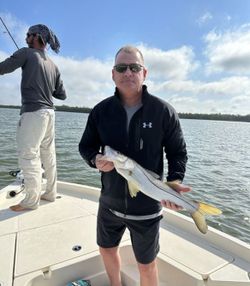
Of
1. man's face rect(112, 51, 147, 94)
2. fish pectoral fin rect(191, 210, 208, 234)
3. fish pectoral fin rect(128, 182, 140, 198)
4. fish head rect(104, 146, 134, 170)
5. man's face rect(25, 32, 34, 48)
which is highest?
man's face rect(25, 32, 34, 48)

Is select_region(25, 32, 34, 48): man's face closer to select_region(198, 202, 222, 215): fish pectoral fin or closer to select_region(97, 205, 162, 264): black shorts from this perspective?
select_region(97, 205, 162, 264): black shorts

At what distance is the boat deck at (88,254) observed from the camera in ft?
9.78

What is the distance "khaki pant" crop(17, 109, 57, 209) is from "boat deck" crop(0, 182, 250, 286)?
0.33 m

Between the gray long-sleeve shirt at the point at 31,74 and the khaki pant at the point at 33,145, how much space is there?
0.13 meters

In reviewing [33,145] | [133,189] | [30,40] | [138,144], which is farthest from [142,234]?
[30,40]

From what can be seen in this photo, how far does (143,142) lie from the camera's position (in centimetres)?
247

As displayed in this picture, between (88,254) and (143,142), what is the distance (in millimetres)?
1514

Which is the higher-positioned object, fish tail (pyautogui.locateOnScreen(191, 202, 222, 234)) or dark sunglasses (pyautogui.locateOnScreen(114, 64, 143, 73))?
dark sunglasses (pyautogui.locateOnScreen(114, 64, 143, 73))

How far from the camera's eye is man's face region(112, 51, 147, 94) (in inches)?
97.8

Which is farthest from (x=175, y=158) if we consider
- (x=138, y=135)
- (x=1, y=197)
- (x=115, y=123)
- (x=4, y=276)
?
(x=1, y=197)

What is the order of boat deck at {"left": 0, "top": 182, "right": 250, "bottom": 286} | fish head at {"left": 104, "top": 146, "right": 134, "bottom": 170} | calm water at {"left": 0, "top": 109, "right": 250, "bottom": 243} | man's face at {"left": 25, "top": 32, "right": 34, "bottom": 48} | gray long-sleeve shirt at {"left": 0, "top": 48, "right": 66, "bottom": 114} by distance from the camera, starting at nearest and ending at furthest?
fish head at {"left": 104, "top": 146, "right": 134, "bottom": 170}
boat deck at {"left": 0, "top": 182, "right": 250, "bottom": 286}
gray long-sleeve shirt at {"left": 0, "top": 48, "right": 66, "bottom": 114}
man's face at {"left": 25, "top": 32, "right": 34, "bottom": 48}
calm water at {"left": 0, "top": 109, "right": 250, "bottom": 243}

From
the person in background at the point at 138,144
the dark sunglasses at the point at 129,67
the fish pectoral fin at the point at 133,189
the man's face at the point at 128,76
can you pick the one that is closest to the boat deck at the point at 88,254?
the person in background at the point at 138,144

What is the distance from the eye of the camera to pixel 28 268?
302 centimetres

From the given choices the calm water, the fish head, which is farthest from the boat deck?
the calm water
